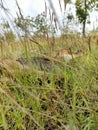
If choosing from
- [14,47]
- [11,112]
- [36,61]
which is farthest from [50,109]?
[14,47]

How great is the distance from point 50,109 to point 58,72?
44 cm

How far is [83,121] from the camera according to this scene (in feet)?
3.68

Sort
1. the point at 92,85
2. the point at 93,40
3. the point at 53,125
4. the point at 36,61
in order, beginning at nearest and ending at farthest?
the point at 53,125, the point at 92,85, the point at 36,61, the point at 93,40

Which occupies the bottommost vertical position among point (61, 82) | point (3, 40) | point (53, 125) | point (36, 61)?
point (53, 125)

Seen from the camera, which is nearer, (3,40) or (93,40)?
(3,40)

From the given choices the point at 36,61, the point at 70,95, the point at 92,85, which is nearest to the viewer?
the point at 92,85

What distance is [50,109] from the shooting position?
1.28m

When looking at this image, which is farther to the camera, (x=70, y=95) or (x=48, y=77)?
(x=48, y=77)

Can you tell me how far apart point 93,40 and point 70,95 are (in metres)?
1.65

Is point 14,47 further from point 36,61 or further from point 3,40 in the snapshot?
point 3,40

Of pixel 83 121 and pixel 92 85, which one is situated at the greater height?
pixel 92 85

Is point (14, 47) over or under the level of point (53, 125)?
over

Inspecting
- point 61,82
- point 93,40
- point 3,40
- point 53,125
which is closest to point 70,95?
point 61,82

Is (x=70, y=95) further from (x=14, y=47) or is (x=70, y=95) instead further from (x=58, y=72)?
(x=14, y=47)
